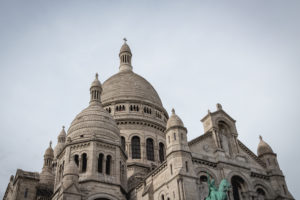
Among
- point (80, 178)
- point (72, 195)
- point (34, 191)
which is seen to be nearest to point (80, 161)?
point (80, 178)

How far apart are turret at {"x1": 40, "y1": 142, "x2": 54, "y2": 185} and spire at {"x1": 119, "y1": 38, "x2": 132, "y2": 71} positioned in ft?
→ 52.9

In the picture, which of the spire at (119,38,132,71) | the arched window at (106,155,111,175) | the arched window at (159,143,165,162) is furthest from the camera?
the spire at (119,38,132,71)

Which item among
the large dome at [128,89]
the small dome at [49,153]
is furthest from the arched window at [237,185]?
the small dome at [49,153]

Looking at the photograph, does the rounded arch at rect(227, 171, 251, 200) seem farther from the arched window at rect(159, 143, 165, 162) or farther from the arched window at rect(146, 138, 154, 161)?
the arched window at rect(159, 143, 165, 162)

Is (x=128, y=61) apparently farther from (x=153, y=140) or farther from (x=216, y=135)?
(x=216, y=135)

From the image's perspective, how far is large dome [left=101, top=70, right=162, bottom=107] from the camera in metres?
47.3

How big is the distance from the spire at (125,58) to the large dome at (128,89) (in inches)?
Answer: 121

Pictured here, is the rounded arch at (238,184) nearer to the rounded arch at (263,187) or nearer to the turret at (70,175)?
the rounded arch at (263,187)

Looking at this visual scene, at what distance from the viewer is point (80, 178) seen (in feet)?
103

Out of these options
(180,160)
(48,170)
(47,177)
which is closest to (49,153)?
(48,170)

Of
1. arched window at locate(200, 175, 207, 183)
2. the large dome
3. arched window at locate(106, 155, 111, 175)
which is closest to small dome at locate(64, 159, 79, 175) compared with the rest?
arched window at locate(106, 155, 111, 175)

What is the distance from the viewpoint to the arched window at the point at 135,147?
139ft

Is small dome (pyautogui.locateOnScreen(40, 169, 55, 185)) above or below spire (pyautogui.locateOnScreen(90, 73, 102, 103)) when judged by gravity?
below

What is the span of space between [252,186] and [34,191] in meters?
20.6
